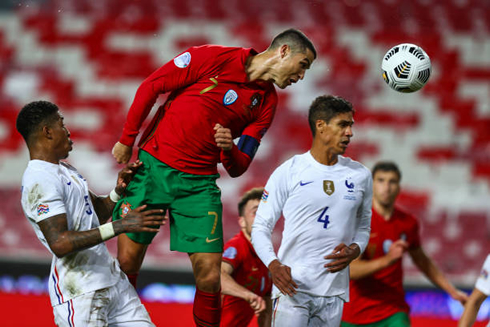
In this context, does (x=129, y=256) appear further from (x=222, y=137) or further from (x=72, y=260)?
(x=222, y=137)

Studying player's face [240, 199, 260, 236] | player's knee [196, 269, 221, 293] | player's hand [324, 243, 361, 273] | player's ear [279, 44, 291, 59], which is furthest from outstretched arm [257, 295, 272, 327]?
player's ear [279, 44, 291, 59]

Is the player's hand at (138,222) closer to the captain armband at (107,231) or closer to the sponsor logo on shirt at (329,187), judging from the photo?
the captain armband at (107,231)

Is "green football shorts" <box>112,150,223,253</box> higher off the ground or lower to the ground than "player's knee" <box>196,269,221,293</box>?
higher

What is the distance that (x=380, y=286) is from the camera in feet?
17.9

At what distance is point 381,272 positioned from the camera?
548 cm

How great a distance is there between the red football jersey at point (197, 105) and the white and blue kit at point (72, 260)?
62 centimetres

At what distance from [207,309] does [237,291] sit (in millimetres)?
481

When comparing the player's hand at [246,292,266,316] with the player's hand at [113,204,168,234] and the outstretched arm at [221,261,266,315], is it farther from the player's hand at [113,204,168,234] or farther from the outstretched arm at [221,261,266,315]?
the player's hand at [113,204,168,234]

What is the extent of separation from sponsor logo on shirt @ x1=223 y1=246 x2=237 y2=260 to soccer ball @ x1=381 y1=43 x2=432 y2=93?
1.72 meters

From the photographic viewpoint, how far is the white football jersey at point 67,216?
3.48 metres

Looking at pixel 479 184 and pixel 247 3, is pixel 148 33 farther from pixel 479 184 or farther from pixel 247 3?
pixel 479 184

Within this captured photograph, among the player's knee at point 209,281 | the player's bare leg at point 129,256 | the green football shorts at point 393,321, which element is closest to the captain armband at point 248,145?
the player's knee at point 209,281

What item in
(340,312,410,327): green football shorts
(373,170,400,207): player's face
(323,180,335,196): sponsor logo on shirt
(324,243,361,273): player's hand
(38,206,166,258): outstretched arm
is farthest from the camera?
(373,170,400,207): player's face

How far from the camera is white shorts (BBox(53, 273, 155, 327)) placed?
11.6ft
